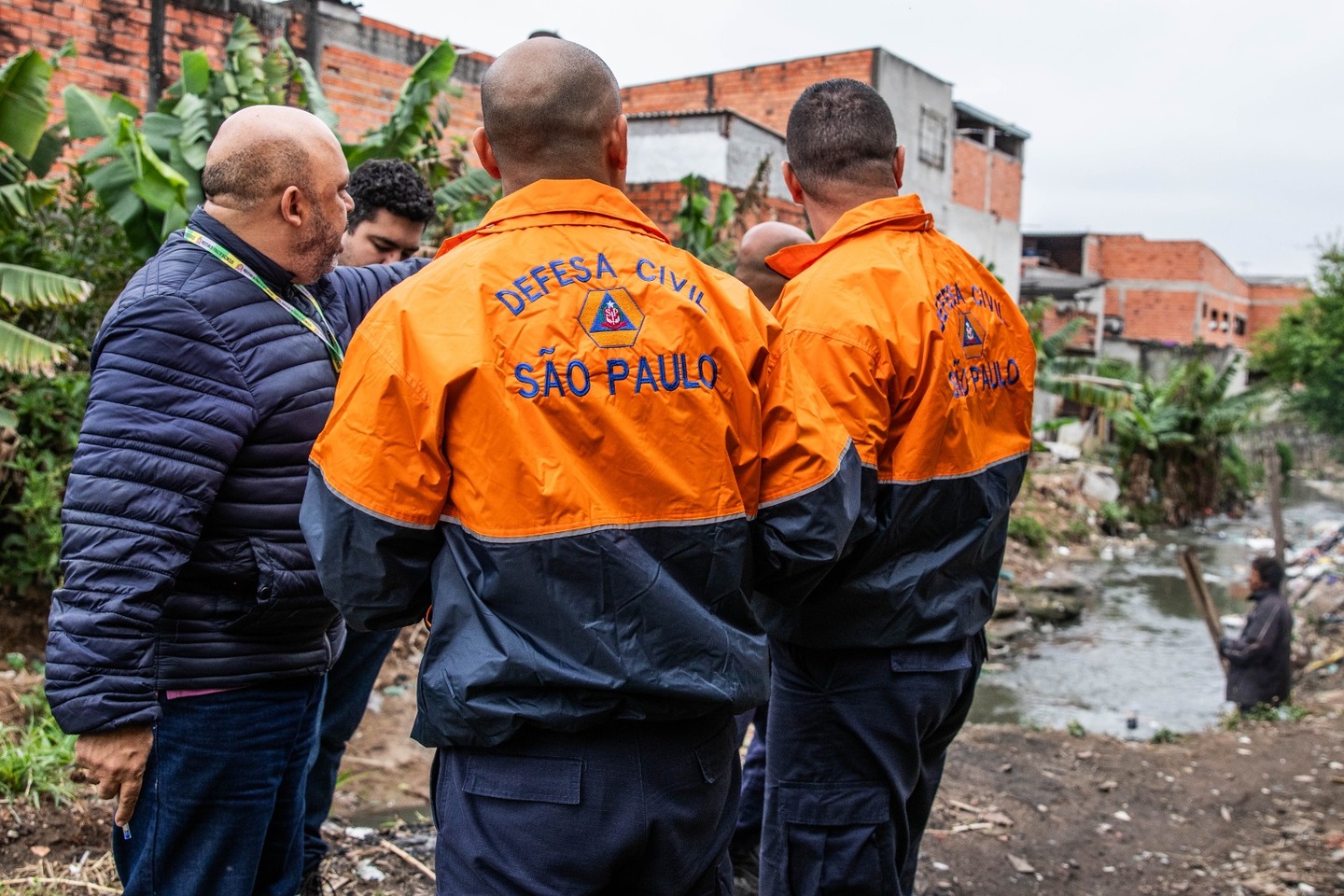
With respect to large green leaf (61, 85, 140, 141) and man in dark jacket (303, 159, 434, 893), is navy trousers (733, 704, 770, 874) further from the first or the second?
large green leaf (61, 85, 140, 141)

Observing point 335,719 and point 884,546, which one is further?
point 335,719

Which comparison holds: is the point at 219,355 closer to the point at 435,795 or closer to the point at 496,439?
the point at 496,439

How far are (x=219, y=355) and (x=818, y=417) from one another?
1.15 m

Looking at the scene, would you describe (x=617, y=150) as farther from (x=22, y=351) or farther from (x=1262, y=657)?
(x=1262, y=657)

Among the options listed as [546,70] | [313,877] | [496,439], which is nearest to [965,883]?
[313,877]

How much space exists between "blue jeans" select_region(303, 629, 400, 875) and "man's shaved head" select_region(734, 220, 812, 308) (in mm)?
1723

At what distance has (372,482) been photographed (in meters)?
1.62

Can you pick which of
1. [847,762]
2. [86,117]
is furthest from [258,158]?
[86,117]

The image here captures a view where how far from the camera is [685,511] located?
5.58ft

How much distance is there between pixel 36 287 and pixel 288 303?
3.72 m

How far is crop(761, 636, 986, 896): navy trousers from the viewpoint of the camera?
2.48 meters

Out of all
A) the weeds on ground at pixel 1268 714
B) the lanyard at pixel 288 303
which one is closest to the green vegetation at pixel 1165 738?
the weeds on ground at pixel 1268 714

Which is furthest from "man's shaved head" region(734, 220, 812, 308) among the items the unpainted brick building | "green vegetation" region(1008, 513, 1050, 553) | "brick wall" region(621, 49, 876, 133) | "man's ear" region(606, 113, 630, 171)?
the unpainted brick building

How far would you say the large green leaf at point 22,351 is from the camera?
504 cm
